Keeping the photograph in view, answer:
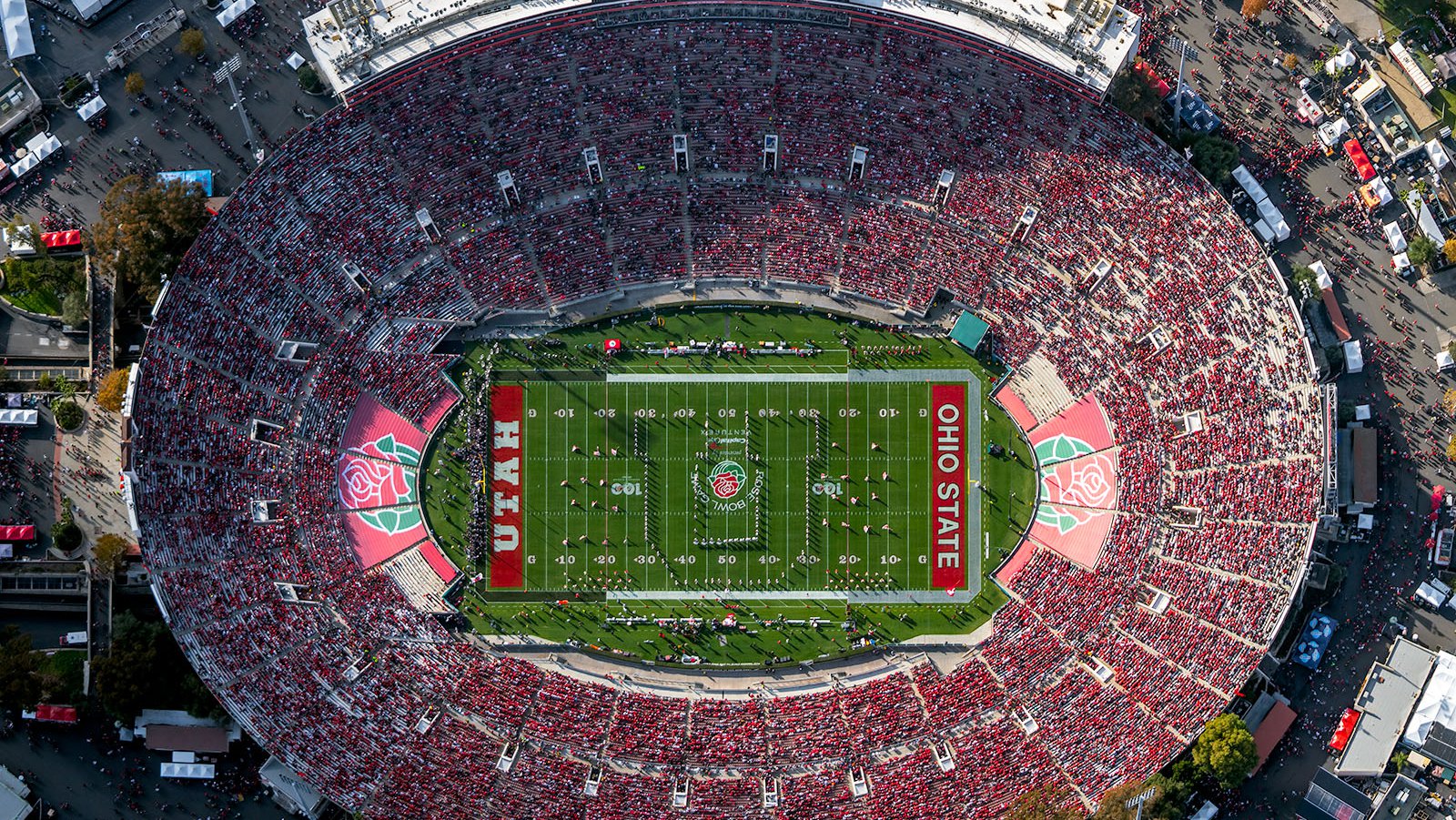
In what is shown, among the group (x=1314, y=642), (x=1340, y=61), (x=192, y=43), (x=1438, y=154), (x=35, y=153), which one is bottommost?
(x=1314, y=642)

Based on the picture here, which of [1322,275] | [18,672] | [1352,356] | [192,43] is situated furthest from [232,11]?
[1352,356]

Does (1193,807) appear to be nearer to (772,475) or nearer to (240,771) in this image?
(772,475)

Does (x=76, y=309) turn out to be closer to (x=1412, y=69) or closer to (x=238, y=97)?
(x=238, y=97)

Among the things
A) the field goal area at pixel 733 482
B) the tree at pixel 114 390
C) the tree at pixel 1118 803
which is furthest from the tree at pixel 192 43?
the tree at pixel 1118 803

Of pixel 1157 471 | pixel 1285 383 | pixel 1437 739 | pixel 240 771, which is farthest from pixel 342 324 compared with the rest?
pixel 1437 739

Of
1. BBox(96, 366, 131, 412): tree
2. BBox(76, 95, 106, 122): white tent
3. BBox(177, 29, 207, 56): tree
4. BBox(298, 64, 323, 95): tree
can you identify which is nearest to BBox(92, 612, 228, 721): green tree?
BBox(96, 366, 131, 412): tree

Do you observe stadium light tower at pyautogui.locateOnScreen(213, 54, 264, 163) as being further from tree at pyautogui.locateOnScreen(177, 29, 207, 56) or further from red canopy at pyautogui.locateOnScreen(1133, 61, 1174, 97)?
red canopy at pyautogui.locateOnScreen(1133, 61, 1174, 97)
